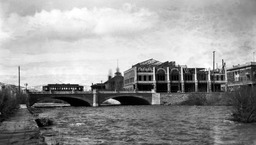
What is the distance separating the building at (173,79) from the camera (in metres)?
127

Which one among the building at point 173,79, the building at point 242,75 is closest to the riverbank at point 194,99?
the building at point 242,75

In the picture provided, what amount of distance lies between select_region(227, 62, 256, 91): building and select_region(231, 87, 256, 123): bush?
240 ft

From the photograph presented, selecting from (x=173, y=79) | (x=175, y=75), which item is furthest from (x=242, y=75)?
(x=173, y=79)

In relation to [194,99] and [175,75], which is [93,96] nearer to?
[194,99]

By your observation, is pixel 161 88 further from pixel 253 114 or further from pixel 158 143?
pixel 158 143

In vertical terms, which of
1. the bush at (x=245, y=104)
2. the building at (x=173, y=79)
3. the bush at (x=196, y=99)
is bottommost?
the bush at (x=196, y=99)

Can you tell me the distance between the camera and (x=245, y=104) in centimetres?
3312

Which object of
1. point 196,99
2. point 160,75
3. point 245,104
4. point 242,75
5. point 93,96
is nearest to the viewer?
point 245,104

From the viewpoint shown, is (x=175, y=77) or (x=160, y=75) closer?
(x=160, y=75)

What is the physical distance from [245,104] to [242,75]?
271 ft

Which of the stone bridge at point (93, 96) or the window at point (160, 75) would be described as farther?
the window at point (160, 75)

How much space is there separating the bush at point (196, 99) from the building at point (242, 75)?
38.0 ft

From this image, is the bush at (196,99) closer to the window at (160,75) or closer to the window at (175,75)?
the window at (175,75)

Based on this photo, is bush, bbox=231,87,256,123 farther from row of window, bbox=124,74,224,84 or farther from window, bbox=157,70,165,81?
window, bbox=157,70,165,81
